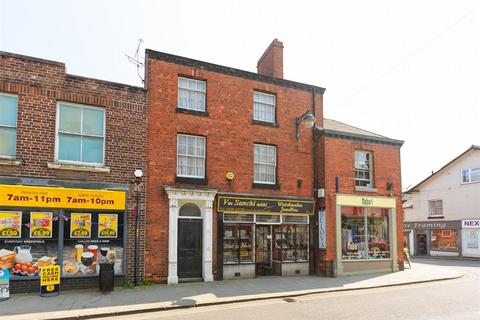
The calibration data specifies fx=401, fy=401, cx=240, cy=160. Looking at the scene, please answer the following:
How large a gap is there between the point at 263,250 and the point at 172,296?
221 inches

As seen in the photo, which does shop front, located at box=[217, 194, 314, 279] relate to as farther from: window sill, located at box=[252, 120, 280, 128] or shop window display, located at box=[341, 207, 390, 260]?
window sill, located at box=[252, 120, 280, 128]

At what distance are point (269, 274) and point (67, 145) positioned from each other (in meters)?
9.34

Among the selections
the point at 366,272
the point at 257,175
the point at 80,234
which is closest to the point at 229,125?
the point at 257,175

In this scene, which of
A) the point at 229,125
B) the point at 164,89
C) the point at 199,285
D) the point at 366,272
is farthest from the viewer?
the point at 366,272

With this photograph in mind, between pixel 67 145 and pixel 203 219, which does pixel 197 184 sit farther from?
pixel 67 145

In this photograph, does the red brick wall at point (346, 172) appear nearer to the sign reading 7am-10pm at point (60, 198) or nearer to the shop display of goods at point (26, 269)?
the sign reading 7am-10pm at point (60, 198)

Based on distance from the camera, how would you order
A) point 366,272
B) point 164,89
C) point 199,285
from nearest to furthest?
point 199,285 → point 164,89 → point 366,272

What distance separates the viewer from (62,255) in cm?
1276

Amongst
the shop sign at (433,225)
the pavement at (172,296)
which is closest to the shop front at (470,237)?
the shop sign at (433,225)

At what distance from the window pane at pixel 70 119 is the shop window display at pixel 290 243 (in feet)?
28.7

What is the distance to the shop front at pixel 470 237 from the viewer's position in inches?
1178

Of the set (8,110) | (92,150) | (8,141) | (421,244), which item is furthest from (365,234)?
(421,244)

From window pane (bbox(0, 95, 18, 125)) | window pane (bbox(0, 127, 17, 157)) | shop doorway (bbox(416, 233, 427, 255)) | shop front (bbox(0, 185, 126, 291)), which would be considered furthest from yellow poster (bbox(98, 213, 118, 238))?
shop doorway (bbox(416, 233, 427, 255))

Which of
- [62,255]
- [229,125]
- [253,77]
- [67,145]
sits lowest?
[62,255]
